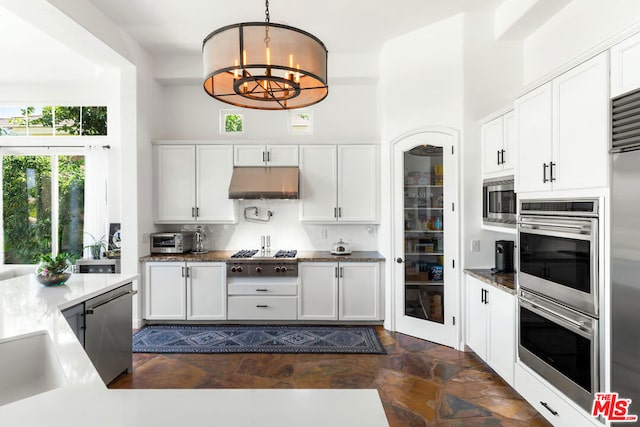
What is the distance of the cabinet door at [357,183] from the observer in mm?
4809

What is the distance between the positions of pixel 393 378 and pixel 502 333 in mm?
1020

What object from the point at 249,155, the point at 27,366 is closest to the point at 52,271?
the point at 27,366

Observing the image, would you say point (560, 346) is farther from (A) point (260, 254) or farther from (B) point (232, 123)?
(B) point (232, 123)

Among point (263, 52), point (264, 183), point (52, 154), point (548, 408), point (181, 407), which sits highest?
point (52, 154)

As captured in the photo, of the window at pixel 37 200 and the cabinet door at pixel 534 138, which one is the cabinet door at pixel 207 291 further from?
the cabinet door at pixel 534 138

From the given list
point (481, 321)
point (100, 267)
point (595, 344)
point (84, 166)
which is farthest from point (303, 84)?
point (84, 166)

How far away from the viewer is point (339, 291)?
454cm

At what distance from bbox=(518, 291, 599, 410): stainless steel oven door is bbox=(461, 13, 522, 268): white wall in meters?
1.11

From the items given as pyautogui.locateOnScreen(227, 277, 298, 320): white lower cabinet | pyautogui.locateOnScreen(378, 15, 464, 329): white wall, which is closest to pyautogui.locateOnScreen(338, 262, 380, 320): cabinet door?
pyautogui.locateOnScreen(378, 15, 464, 329): white wall

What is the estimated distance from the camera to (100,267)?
459 centimetres

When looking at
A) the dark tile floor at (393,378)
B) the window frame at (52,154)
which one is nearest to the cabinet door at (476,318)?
the dark tile floor at (393,378)

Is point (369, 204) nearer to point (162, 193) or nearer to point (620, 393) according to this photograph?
point (162, 193)

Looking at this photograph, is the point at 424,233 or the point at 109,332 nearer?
the point at 109,332

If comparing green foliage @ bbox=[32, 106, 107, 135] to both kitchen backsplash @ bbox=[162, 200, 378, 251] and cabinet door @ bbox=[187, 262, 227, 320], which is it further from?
cabinet door @ bbox=[187, 262, 227, 320]
